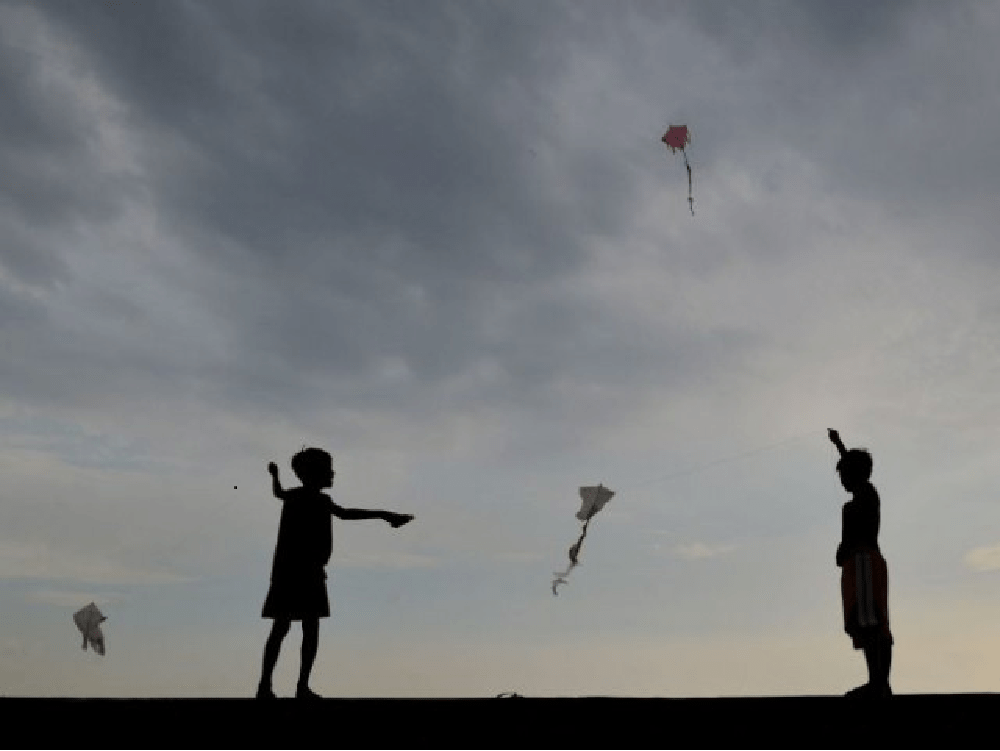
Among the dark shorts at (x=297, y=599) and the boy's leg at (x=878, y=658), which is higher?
the dark shorts at (x=297, y=599)

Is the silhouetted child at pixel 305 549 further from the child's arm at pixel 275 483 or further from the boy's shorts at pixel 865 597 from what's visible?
the boy's shorts at pixel 865 597

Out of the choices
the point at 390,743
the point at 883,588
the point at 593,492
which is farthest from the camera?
the point at 593,492

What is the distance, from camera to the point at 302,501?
991 centimetres

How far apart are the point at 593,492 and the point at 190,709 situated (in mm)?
7633

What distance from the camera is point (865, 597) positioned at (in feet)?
30.8

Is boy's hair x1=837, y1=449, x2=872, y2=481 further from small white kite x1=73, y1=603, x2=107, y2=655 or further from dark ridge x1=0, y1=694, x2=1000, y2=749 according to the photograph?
small white kite x1=73, y1=603, x2=107, y2=655

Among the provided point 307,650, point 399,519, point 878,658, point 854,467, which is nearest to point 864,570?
point 878,658

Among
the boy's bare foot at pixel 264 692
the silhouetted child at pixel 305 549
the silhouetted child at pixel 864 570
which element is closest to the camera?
the boy's bare foot at pixel 264 692

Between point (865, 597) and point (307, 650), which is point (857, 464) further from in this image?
point (307, 650)

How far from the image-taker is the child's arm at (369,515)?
9625mm

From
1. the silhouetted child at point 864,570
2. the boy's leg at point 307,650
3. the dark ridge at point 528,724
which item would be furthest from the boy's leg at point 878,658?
the boy's leg at point 307,650

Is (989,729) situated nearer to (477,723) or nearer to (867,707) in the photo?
(867,707)

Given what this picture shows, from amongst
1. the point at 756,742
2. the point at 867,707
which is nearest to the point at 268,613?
the point at 756,742

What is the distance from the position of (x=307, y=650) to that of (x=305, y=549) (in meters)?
0.87
